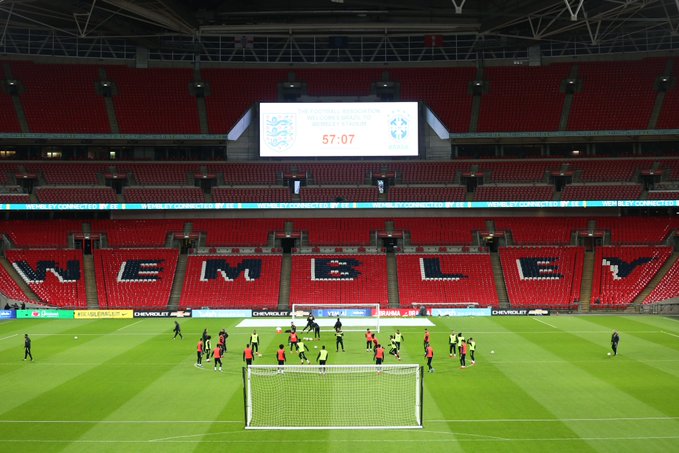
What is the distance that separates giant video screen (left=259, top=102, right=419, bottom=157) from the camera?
55000 mm

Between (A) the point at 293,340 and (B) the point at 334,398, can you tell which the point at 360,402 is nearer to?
(B) the point at 334,398

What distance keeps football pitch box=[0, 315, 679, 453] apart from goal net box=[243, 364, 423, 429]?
0.27 meters

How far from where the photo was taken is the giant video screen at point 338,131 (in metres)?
55.0

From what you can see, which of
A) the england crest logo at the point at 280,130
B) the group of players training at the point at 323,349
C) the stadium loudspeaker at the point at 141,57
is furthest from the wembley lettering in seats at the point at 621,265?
the stadium loudspeaker at the point at 141,57

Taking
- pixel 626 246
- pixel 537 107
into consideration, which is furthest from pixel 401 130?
pixel 626 246

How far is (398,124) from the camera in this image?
55.2 m

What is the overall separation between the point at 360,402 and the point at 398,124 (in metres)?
35.0

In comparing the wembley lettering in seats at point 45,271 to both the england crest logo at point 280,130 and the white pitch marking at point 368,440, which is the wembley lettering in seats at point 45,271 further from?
the white pitch marking at point 368,440

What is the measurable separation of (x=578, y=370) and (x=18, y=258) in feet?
139

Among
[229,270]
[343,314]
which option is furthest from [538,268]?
[229,270]

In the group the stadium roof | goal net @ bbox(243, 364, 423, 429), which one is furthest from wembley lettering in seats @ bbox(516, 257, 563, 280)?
goal net @ bbox(243, 364, 423, 429)

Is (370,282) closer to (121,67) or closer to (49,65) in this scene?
(121,67)

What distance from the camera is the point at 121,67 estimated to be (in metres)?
58.4

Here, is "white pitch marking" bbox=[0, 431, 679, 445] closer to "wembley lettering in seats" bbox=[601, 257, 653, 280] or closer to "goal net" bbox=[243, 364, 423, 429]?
"goal net" bbox=[243, 364, 423, 429]
